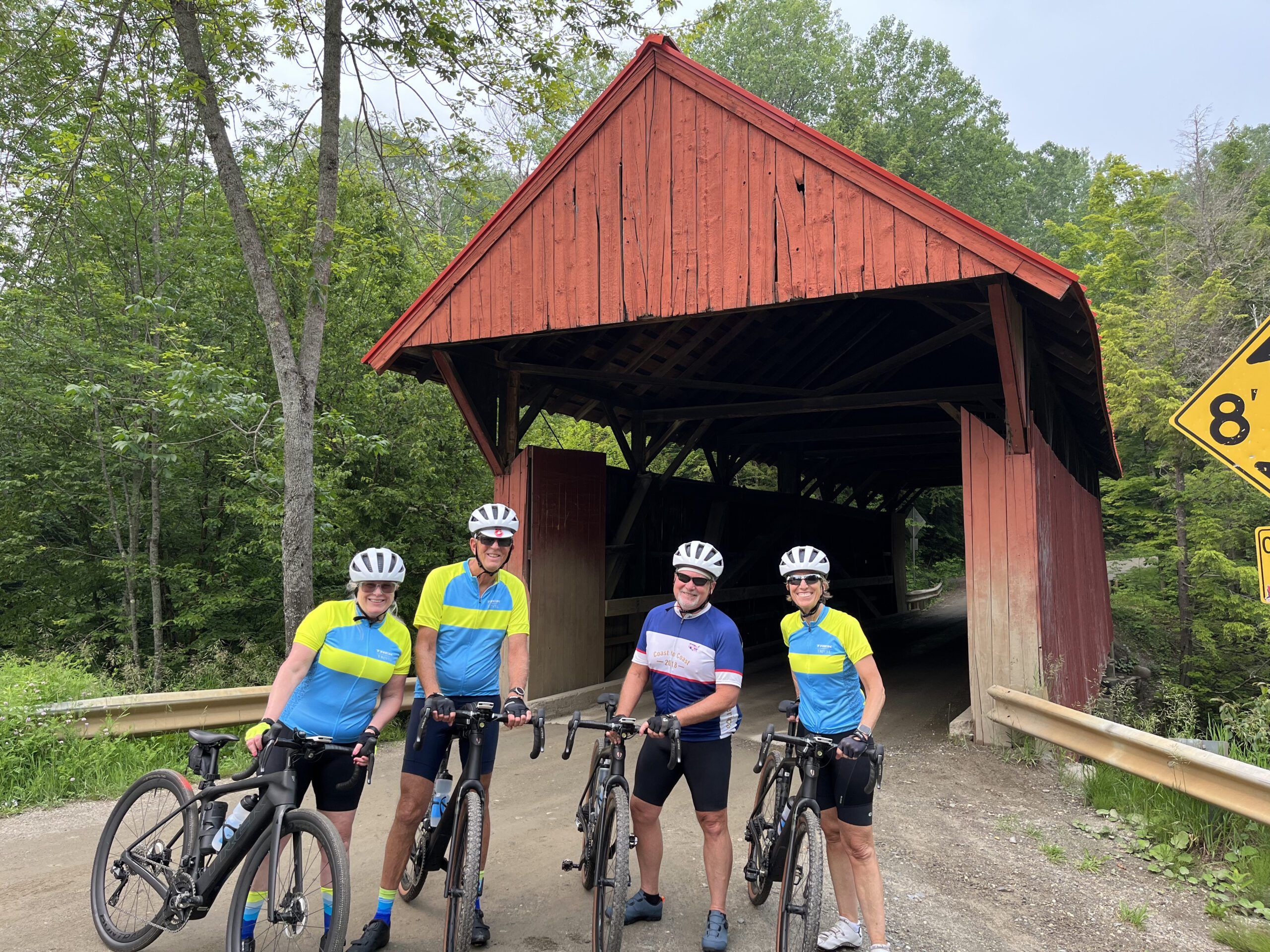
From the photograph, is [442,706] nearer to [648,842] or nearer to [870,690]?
[648,842]

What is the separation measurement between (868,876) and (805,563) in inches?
48.5

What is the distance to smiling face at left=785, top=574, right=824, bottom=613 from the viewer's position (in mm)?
3570

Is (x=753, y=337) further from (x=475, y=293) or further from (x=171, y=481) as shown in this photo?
(x=171, y=481)

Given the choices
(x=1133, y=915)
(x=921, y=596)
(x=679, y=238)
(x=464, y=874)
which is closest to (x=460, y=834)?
(x=464, y=874)

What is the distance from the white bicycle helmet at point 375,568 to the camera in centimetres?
347

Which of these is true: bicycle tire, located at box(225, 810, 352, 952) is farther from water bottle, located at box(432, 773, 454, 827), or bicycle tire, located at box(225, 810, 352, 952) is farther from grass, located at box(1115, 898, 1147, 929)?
grass, located at box(1115, 898, 1147, 929)

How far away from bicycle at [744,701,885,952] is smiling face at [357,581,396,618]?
64.3 inches

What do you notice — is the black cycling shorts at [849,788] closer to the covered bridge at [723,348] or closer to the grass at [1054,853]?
the grass at [1054,853]

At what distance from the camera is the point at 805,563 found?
3.60m

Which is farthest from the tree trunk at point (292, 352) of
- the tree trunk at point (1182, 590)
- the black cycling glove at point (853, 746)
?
the tree trunk at point (1182, 590)

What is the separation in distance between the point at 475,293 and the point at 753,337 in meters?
4.07

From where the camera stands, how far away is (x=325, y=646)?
342cm

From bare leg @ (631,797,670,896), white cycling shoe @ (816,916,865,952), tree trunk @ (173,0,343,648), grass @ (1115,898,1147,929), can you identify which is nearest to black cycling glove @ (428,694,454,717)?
bare leg @ (631,797,670,896)

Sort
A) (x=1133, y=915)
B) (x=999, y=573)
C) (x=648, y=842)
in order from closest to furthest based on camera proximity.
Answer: (x=648, y=842)
(x=1133, y=915)
(x=999, y=573)
